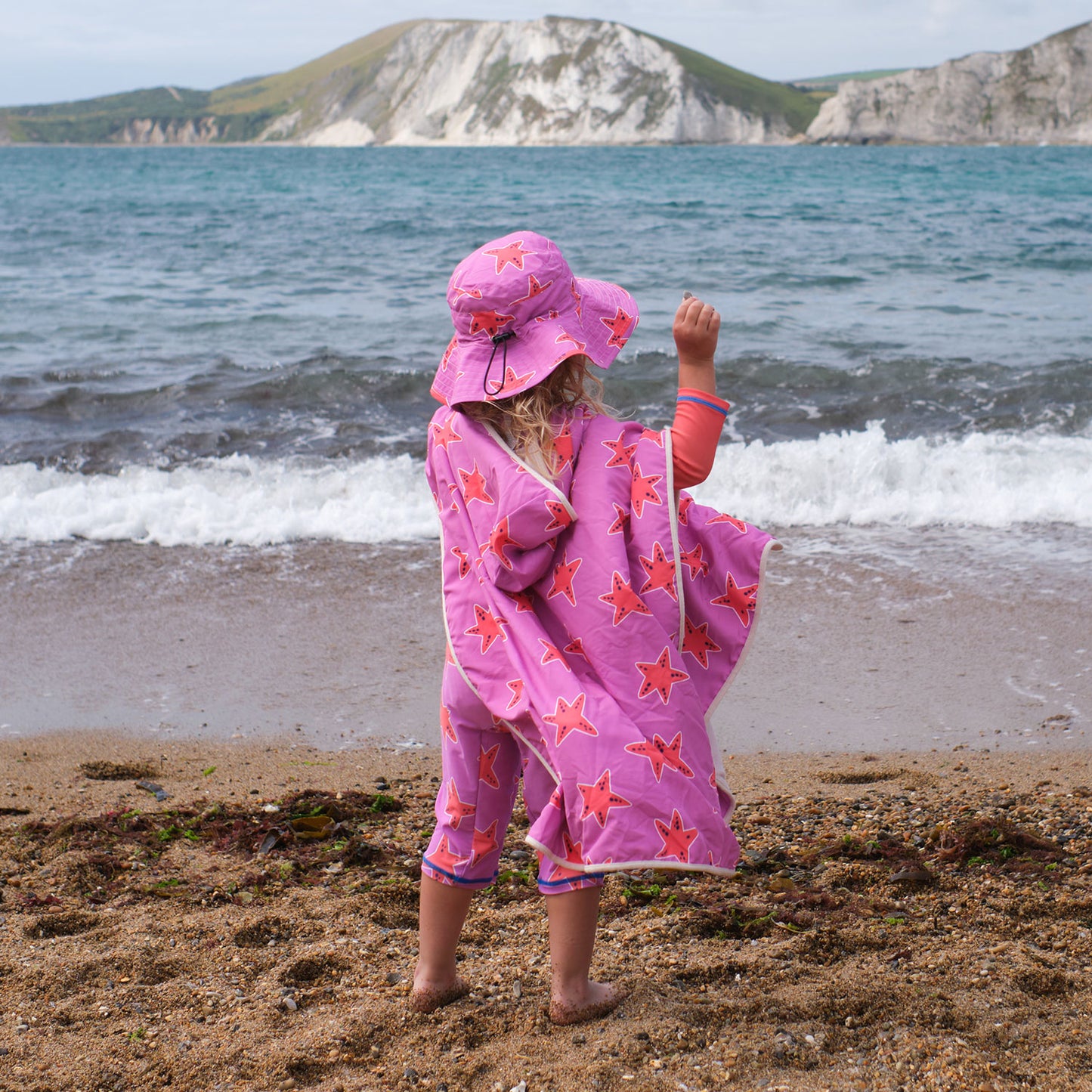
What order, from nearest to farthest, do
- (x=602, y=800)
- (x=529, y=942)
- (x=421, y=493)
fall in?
1. (x=602, y=800)
2. (x=529, y=942)
3. (x=421, y=493)

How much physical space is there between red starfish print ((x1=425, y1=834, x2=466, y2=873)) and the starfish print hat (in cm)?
96

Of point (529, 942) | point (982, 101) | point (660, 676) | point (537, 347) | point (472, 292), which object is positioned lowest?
point (529, 942)

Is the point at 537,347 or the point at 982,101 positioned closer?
the point at 537,347

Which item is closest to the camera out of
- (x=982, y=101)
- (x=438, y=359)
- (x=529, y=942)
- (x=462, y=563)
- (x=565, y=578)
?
(x=565, y=578)

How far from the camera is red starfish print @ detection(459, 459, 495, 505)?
7.08ft

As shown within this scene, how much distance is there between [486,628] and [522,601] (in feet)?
0.31

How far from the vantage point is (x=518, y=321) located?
7.12 ft

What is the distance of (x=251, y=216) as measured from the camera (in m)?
27.6

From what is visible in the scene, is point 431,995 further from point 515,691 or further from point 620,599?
point 620,599

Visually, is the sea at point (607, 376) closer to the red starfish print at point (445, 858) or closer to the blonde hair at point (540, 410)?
the blonde hair at point (540, 410)

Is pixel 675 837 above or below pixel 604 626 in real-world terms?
below

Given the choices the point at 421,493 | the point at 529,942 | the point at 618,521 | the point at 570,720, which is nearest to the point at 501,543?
the point at 618,521

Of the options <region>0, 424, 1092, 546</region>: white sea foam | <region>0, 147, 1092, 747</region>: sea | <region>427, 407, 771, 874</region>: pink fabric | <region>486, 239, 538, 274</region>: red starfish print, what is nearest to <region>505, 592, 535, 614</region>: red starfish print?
<region>427, 407, 771, 874</region>: pink fabric

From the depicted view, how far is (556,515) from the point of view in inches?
81.4
